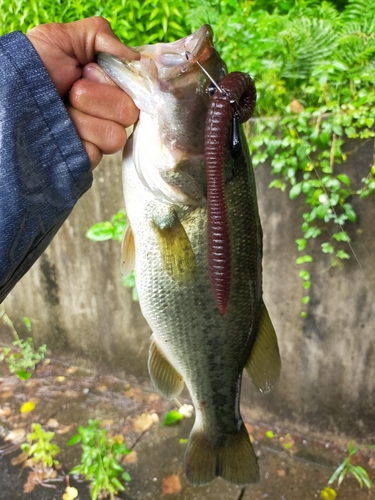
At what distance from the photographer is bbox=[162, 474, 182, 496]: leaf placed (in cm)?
278

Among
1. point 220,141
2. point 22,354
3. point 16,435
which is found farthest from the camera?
point 22,354

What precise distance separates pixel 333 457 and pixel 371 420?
0.37 metres

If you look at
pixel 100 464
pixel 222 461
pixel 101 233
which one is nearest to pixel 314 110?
pixel 101 233

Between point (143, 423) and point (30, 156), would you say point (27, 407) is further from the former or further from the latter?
point (30, 156)

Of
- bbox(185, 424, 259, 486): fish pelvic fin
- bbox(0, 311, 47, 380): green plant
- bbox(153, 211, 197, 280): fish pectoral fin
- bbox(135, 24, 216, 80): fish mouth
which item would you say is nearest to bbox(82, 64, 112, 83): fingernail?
bbox(135, 24, 216, 80): fish mouth

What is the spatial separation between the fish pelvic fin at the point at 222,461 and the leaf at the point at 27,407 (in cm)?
219

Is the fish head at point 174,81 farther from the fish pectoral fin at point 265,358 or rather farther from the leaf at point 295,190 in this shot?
the leaf at point 295,190

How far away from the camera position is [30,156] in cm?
123

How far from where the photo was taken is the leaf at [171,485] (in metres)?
2.78

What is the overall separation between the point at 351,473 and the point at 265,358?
1.74 metres

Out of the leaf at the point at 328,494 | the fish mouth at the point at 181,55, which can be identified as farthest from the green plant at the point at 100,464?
the fish mouth at the point at 181,55

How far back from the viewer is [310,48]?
107 inches

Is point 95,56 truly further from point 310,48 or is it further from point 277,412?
point 277,412

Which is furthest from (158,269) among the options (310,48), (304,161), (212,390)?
(310,48)
